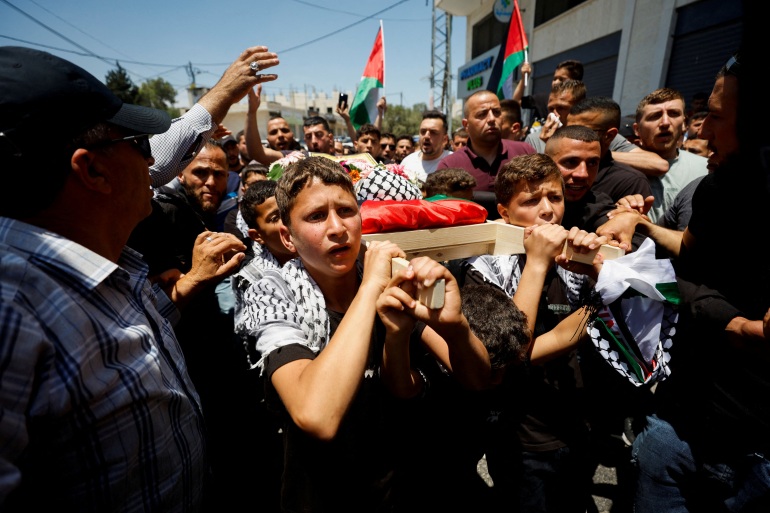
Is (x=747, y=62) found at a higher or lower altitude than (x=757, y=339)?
higher

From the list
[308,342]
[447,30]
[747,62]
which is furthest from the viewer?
[447,30]

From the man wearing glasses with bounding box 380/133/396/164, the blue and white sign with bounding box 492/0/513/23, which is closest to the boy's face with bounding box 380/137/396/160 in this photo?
the man wearing glasses with bounding box 380/133/396/164

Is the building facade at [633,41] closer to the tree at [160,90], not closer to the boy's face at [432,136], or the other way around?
the boy's face at [432,136]

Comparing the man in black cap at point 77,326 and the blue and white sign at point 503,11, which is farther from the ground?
the blue and white sign at point 503,11

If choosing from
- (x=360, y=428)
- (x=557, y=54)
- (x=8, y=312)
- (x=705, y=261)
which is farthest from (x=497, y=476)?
(x=557, y=54)

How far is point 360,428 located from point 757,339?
4.88ft

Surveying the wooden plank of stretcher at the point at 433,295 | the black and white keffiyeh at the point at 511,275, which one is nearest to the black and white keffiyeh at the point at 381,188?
the black and white keffiyeh at the point at 511,275

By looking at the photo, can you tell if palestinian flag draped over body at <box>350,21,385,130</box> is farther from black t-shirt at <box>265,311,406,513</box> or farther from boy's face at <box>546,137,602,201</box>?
black t-shirt at <box>265,311,406,513</box>

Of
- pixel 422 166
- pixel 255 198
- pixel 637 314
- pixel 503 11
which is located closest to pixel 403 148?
pixel 422 166

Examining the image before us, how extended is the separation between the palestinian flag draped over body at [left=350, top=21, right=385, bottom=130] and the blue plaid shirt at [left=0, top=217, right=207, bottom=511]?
20.7 ft

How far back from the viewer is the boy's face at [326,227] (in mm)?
1380

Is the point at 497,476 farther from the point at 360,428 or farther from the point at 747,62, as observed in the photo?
the point at 747,62

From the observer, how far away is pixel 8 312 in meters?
0.75

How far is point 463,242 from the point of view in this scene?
1.46 m
